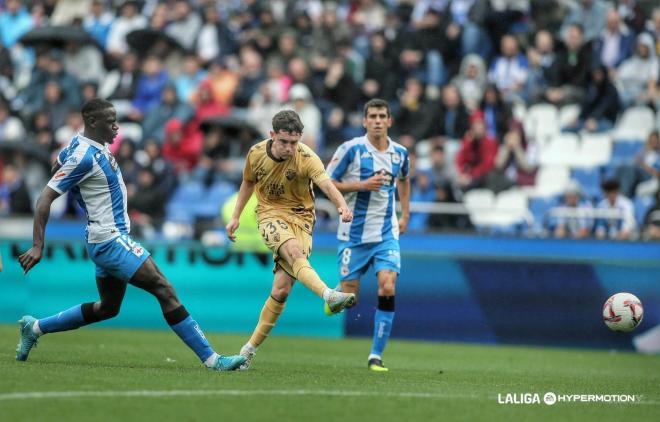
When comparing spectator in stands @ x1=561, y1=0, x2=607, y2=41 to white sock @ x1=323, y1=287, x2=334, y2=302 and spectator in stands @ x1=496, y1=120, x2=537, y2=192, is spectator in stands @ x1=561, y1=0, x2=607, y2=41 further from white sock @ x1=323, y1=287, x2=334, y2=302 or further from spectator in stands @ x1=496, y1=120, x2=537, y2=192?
white sock @ x1=323, y1=287, x2=334, y2=302

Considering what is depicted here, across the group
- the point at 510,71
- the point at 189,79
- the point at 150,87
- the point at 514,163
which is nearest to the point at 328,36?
the point at 189,79

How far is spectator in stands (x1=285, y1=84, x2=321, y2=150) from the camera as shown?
21.9 m

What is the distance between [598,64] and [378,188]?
11082 millimetres

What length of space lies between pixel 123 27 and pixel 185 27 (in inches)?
60.8

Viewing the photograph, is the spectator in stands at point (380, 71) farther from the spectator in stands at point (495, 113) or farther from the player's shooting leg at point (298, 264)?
the player's shooting leg at point (298, 264)

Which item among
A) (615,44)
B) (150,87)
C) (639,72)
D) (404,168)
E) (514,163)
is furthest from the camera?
(150,87)

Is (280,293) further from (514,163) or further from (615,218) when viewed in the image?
(514,163)

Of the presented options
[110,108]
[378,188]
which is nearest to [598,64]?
[378,188]

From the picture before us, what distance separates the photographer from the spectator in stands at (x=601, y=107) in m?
21.6

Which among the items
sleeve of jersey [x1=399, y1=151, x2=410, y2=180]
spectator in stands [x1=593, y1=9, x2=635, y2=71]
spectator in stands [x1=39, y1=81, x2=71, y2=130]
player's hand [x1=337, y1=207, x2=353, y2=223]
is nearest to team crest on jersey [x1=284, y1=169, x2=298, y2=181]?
player's hand [x1=337, y1=207, x2=353, y2=223]

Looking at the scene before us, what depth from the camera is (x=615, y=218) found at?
63.1 feet

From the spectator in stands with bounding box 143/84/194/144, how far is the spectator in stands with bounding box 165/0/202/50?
220 cm

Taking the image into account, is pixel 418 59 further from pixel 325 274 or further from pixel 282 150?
pixel 282 150

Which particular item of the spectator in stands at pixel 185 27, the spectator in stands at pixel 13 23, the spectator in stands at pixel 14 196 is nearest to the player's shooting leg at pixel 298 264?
the spectator in stands at pixel 14 196
